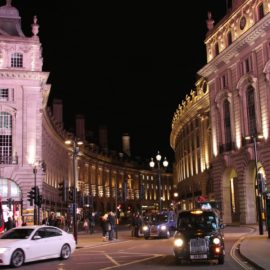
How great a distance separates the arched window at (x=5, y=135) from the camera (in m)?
59.1

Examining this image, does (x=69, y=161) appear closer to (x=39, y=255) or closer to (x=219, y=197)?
(x=219, y=197)

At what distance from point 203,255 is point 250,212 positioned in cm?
3832

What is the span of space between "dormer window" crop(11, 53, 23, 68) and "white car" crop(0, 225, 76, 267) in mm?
40073

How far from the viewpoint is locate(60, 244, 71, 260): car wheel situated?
23475mm

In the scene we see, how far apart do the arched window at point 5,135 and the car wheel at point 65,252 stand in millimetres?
36531

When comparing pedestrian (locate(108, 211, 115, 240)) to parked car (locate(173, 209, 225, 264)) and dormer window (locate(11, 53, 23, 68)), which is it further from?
dormer window (locate(11, 53, 23, 68))


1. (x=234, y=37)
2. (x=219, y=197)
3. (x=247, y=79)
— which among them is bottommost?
(x=219, y=197)

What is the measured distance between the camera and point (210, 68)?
63906 millimetres

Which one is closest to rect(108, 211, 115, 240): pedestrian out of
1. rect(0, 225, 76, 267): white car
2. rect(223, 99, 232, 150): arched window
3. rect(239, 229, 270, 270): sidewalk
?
rect(0, 225, 76, 267): white car

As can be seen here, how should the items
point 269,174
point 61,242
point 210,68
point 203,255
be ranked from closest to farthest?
point 203,255, point 61,242, point 269,174, point 210,68

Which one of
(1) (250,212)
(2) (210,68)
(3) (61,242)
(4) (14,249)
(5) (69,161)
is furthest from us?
(5) (69,161)

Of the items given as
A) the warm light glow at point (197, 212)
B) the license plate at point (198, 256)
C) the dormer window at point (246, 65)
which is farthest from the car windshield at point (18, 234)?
the dormer window at point (246, 65)

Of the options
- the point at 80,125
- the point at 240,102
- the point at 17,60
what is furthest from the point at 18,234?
the point at 80,125

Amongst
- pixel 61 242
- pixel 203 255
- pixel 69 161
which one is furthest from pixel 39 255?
pixel 69 161
